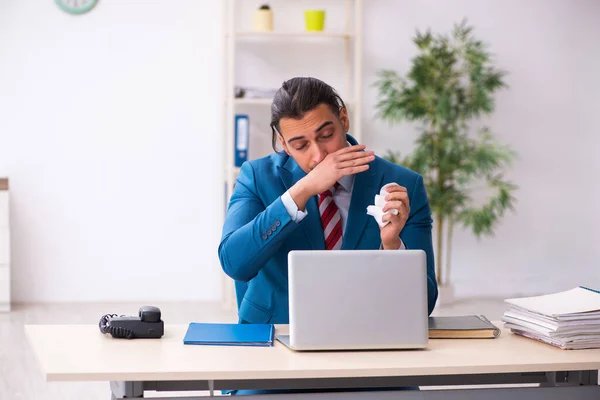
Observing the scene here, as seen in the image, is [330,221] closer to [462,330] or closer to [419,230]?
[419,230]

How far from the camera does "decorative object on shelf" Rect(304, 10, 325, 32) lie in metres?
5.63

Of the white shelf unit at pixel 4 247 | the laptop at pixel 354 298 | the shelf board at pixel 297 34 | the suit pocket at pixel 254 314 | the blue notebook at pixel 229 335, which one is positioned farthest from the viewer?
the shelf board at pixel 297 34

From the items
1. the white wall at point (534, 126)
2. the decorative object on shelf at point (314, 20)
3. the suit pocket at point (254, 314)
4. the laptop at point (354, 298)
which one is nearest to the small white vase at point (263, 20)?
the decorative object on shelf at point (314, 20)

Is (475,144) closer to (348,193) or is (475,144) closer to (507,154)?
(507,154)

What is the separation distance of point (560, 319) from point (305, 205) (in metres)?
0.70

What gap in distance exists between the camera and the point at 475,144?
19.6ft

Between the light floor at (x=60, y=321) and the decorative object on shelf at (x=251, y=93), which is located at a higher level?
the decorative object on shelf at (x=251, y=93)

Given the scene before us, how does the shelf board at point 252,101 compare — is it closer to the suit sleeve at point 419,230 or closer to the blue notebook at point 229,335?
the suit sleeve at point 419,230

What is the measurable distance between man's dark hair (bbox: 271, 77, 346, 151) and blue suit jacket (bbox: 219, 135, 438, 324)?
0.53 feet

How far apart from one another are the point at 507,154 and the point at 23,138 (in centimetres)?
329

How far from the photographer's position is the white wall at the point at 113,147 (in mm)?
5758

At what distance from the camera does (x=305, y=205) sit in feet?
7.26

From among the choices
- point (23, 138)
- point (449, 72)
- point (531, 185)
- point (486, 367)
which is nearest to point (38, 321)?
point (23, 138)

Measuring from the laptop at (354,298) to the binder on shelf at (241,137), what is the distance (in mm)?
3887
